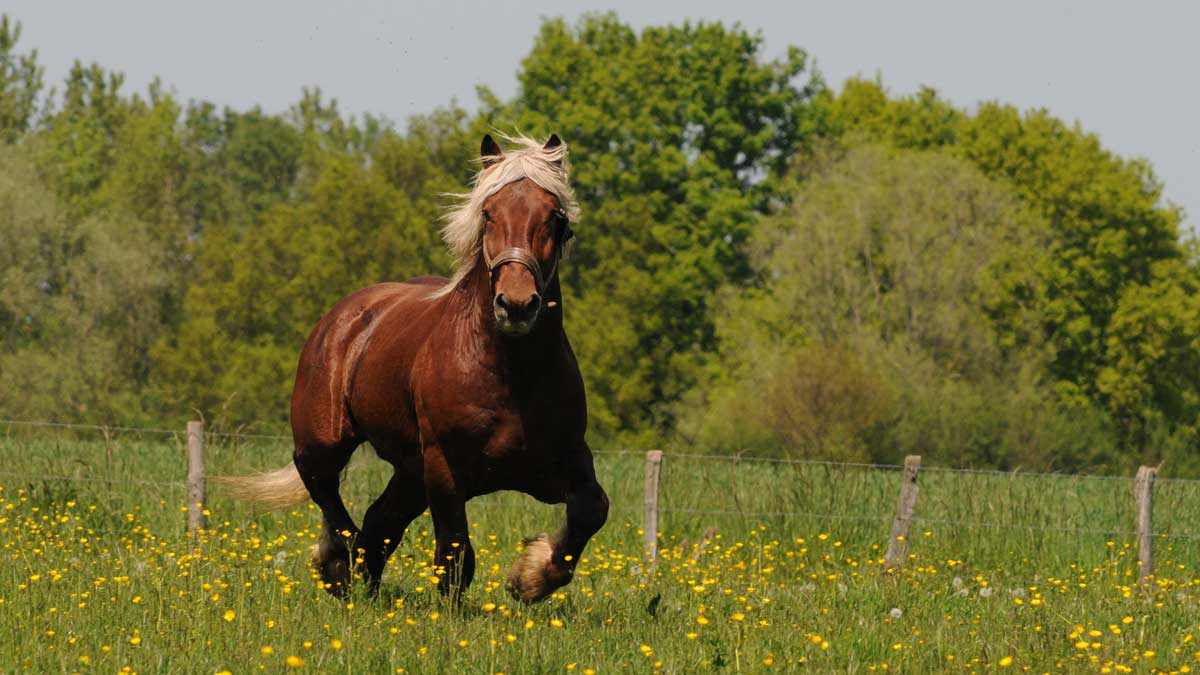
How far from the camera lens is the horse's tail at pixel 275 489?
32.2ft

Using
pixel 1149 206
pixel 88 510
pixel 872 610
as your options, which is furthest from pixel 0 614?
pixel 1149 206

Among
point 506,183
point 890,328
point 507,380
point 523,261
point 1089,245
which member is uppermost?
point 1089,245

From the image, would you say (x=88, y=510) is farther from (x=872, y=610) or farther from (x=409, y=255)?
(x=409, y=255)

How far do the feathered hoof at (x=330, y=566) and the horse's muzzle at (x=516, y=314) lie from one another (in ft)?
8.63

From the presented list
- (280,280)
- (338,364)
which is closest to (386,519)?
(338,364)

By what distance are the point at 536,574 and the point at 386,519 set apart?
1680 millimetres

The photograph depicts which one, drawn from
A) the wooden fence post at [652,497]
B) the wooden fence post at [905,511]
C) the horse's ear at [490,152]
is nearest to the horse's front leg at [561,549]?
the horse's ear at [490,152]

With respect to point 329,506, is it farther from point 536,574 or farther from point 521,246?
point 521,246

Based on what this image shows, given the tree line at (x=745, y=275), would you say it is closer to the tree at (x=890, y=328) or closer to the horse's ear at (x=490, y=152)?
the tree at (x=890, y=328)

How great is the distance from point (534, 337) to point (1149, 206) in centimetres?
4391

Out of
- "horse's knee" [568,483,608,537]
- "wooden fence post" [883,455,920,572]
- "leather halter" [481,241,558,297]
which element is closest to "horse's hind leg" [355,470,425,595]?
"horse's knee" [568,483,608,537]

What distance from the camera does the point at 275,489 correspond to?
32.4 ft

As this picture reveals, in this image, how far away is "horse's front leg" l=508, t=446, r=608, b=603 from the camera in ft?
23.7

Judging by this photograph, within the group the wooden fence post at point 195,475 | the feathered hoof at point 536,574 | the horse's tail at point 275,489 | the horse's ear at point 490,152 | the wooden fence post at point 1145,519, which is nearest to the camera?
the feathered hoof at point 536,574
